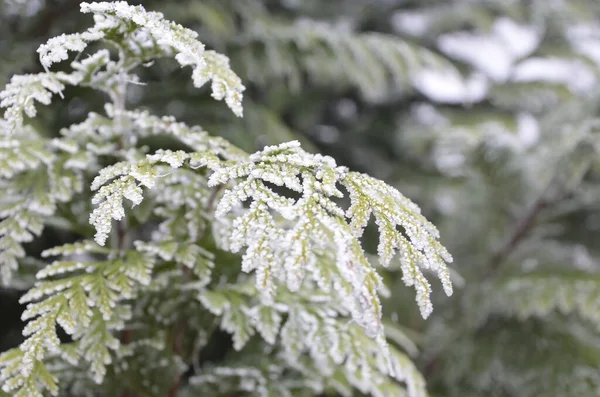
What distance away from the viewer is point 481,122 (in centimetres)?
236

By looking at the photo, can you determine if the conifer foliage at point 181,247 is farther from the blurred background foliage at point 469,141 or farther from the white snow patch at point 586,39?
the white snow patch at point 586,39

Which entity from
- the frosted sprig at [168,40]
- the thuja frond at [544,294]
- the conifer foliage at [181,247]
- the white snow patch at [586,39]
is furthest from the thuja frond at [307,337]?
the white snow patch at [586,39]

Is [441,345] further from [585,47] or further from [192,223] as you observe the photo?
[585,47]

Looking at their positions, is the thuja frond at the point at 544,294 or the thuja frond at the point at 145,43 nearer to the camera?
the thuja frond at the point at 145,43

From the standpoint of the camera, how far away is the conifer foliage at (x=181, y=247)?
758 millimetres

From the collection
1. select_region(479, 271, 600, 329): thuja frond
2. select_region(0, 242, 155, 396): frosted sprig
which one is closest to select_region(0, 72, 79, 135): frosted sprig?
select_region(0, 242, 155, 396): frosted sprig

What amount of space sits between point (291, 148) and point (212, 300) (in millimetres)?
338

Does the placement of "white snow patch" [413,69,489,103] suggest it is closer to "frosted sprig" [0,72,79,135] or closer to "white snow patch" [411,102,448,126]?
"white snow patch" [411,102,448,126]

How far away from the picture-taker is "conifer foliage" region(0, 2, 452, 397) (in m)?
0.76

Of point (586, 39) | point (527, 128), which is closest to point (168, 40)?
point (527, 128)

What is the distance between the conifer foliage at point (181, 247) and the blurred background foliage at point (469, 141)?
51 cm

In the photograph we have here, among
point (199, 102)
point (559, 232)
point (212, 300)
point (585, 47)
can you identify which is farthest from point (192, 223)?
point (585, 47)

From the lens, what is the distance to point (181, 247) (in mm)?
1012

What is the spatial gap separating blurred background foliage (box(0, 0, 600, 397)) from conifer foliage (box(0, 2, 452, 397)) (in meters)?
0.51
